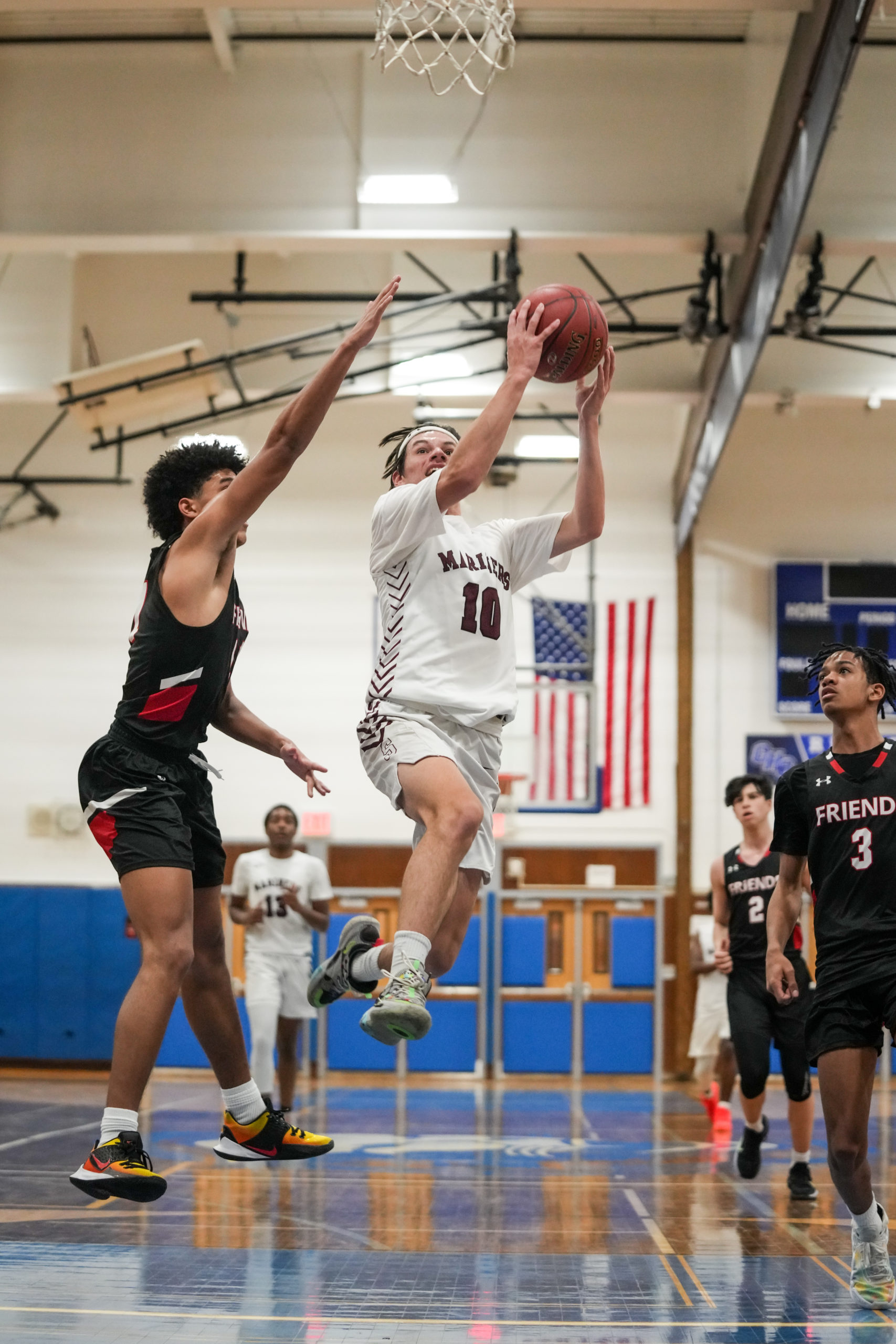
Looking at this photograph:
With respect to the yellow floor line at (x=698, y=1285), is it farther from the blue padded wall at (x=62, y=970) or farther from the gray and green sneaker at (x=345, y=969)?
the blue padded wall at (x=62, y=970)

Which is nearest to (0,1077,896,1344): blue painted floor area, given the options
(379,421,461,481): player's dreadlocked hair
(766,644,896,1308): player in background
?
(766,644,896,1308): player in background

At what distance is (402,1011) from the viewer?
3.71 m

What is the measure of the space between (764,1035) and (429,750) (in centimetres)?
427

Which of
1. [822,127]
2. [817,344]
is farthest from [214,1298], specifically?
[817,344]

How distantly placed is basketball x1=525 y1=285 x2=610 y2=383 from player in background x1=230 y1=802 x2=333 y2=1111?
5.90 m

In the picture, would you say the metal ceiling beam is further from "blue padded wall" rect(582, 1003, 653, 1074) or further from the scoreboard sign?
"blue padded wall" rect(582, 1003, 653, 1074)

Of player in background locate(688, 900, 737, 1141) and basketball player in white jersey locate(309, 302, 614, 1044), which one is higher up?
basketball player in white jersey locate(309, 302, 614, 1044)

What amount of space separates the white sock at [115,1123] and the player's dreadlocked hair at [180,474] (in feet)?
5.89

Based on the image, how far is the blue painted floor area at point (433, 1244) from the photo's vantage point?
4.81 metres

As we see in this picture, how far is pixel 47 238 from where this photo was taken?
1149 cm

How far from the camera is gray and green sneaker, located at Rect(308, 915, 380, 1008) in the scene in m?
4.64

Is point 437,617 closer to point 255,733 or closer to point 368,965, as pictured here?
point 255,733

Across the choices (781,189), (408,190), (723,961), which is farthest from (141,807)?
(408,190)

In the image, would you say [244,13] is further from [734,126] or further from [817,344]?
[817,344]
